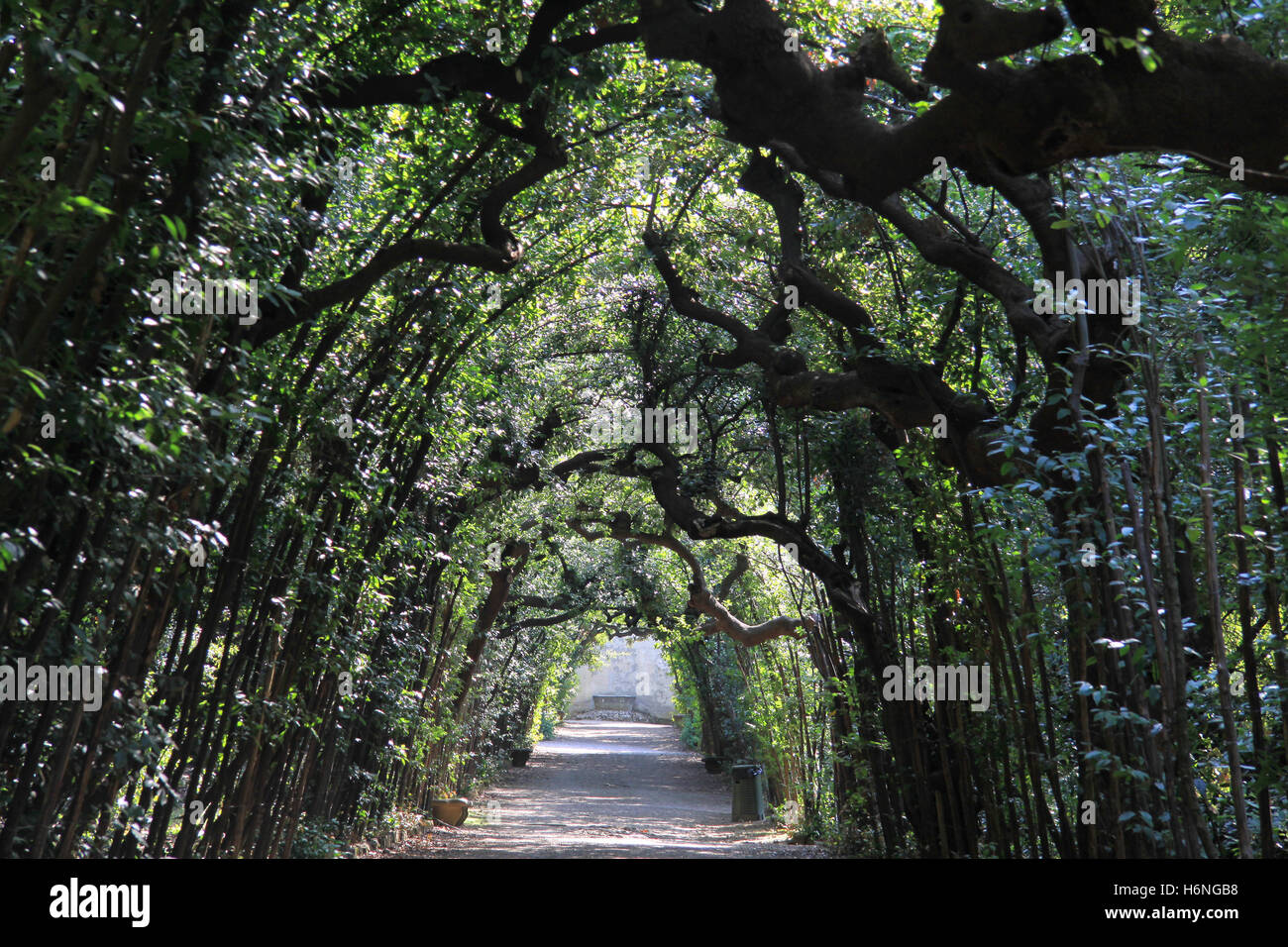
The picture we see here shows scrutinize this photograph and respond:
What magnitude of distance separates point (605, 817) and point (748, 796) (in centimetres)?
150

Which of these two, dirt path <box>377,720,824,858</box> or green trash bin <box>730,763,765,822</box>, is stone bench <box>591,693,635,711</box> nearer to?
dirt path <box>377,720,824,858</box>

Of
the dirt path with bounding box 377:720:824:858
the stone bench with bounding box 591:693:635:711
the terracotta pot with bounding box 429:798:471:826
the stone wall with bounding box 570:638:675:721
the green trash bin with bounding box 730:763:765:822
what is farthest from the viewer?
the stone bench with bounding box 591:693:635:711

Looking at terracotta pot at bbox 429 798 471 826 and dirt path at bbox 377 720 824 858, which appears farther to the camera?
terracotta pot at bbox 429 798 471 826

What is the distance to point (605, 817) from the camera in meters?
9.97

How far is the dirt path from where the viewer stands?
288 inches

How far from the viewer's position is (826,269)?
5.70m

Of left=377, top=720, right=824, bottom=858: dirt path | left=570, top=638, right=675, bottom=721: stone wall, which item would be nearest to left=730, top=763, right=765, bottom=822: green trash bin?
left=377, top=720, right=824, bottom=858: dirt path

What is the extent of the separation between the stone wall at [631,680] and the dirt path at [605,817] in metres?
15.6

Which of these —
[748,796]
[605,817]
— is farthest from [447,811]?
[748,796]

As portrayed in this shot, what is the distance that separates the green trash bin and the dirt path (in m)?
0.21

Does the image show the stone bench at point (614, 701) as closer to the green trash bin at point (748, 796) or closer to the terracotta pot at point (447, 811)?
the green trash bin at point (748, 796)

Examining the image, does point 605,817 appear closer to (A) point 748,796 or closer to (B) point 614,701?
(A) point 748,796

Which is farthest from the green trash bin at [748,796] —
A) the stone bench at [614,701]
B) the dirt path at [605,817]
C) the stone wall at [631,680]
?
the stone bench at [614,701]

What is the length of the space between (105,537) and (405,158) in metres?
2.86
